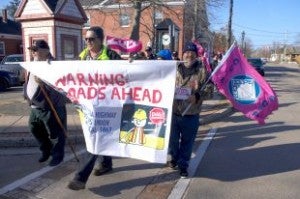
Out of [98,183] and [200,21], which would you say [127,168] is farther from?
[200,21]

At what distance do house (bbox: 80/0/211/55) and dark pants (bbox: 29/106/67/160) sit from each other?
7726 mm

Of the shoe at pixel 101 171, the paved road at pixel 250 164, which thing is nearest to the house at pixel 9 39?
the paved road at pixel 250 164

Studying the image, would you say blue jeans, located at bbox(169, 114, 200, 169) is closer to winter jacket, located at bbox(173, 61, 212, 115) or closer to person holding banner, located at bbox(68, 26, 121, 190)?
winter jacket, located at bbox(173, 61, 212, 115)


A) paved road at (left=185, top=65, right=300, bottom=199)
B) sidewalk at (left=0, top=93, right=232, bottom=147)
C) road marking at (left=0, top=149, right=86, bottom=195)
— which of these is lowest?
paved road at (left=185, top=65, right=300, bottom=199)

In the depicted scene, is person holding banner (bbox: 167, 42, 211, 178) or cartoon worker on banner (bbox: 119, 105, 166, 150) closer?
cartoon worker on banner (bbox: 119, 105, 166, 150)

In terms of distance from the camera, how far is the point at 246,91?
17.3 feet

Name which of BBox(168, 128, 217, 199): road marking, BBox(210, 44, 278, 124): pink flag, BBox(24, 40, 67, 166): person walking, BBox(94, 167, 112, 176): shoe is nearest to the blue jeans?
BBox(168, 128, 217, 199): road marking

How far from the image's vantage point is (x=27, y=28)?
12438mm

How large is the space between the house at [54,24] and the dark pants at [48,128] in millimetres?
6432

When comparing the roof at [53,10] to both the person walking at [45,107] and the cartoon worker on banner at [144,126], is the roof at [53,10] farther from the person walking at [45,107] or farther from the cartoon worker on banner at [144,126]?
the cartoon worker on banner at [144,126]

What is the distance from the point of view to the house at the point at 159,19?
18.5m

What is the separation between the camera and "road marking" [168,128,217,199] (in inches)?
190

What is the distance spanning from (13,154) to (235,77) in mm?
3942

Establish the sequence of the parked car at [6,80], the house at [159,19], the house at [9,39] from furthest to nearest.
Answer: the house at [9,39], the house at [159,19], the parked car at [6,80]
